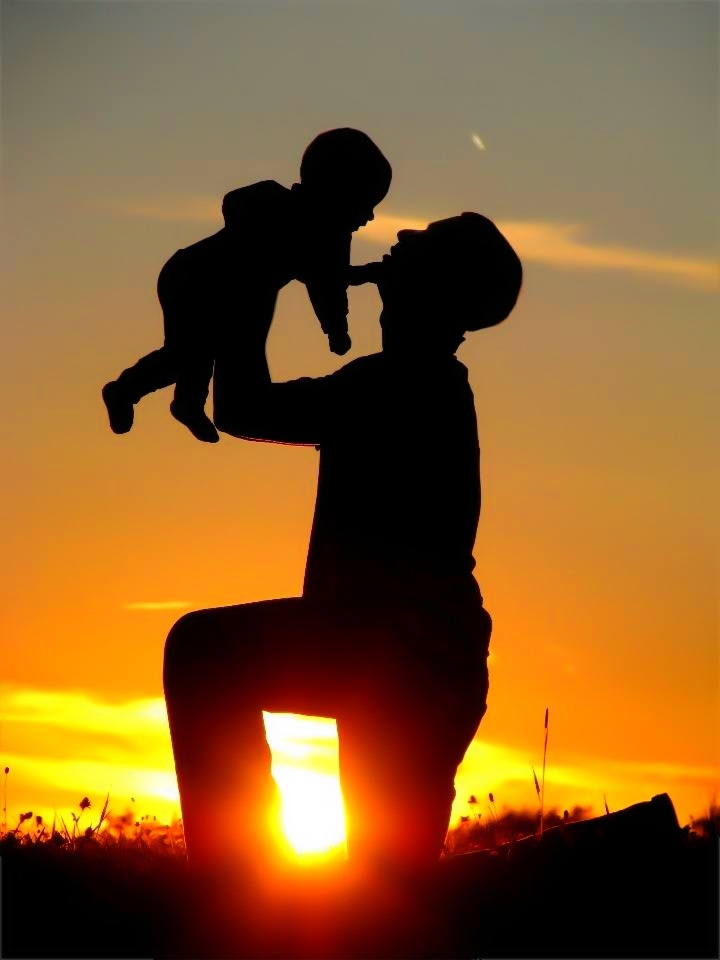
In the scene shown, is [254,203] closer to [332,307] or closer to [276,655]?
[332,307]

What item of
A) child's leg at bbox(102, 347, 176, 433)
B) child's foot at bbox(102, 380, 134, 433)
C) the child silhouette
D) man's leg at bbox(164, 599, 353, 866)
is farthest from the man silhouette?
child's foot at bbox(102, 380, 134, 433)

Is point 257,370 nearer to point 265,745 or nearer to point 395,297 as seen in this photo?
point 395,297

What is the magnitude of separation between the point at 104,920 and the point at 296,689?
44.9 inches

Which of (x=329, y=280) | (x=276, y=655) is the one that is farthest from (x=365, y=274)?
(x=276, y=655)

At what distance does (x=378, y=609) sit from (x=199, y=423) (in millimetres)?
972

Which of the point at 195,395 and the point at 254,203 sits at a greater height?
the point at 254,203

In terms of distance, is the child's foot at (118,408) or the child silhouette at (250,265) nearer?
the child silhouette at (250,265)

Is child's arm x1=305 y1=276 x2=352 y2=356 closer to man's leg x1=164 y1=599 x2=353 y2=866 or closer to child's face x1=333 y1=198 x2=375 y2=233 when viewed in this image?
child's face x1=333 y1=198 x2=375 y2=233

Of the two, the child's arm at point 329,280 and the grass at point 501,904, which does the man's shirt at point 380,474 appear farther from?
the grass at point 501,904

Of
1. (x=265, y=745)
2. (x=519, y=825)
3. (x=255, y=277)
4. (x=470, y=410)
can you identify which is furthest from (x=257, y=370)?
(x=519, y=825)

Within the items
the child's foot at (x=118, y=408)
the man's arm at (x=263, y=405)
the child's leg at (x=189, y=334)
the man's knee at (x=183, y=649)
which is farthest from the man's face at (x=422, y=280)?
the man's knee at (x=183, y=649)

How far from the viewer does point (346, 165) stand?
5773 mm

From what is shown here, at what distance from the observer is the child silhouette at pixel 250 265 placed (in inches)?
227

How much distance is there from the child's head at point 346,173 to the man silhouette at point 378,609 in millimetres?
274
